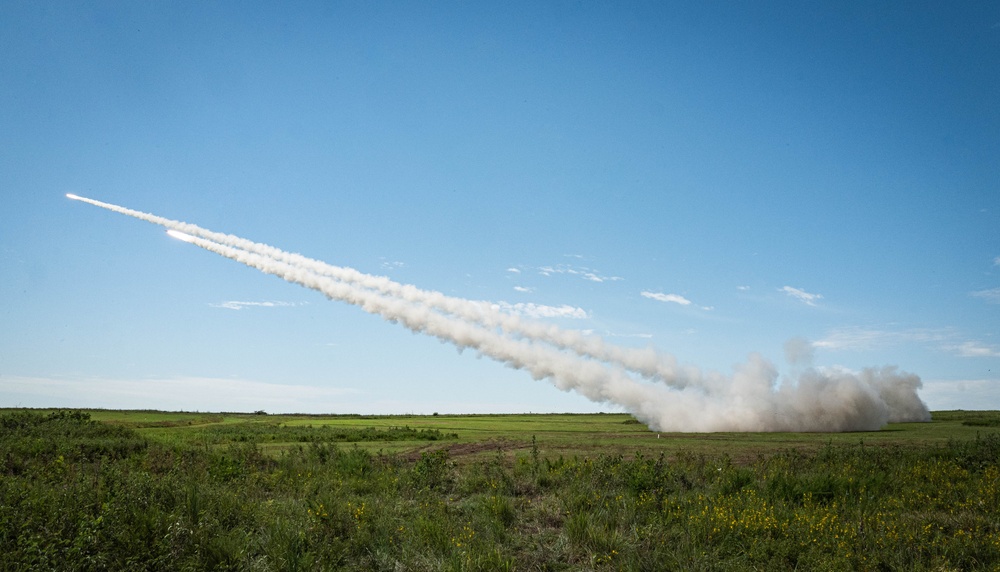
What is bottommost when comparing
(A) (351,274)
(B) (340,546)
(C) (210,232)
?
(B) (340,546)

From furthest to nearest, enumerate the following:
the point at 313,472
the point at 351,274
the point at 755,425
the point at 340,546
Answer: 1. the point at 755,425
2. the point at 351,274
3. the point at 313,472
4. the point at 340,546

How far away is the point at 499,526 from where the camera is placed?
1190 centimetres

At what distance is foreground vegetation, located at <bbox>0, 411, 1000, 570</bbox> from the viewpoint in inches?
411

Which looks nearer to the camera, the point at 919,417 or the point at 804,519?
the point at 804,519

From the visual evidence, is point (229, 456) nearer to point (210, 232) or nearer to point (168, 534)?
point (168, 534)

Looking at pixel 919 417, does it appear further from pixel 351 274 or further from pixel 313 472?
pixel 313 472

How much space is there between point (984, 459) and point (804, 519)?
Answer: 455 inches

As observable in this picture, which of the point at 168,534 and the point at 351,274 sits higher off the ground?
the point at 351,274

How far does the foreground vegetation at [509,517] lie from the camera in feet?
34.2

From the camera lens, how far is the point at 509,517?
12.7 meters

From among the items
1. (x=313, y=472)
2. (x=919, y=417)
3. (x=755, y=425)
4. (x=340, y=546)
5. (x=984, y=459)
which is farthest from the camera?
(x=919, y=417)

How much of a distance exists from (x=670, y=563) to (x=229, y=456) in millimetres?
14767

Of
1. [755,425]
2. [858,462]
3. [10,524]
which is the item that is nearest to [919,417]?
[755,425]

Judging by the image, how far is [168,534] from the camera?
10.6m
